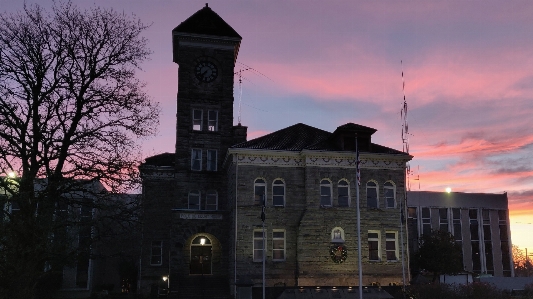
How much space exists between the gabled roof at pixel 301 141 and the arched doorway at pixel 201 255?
932cm

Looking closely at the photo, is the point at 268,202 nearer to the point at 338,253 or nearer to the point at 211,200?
the point at 338,253

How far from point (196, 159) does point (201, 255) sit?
8.22 m

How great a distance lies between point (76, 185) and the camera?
22141 mm

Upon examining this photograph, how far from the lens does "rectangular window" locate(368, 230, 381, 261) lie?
3512cm

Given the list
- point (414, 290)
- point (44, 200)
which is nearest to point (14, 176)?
point (44, 200)

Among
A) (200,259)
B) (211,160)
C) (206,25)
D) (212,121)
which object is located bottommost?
(200,259)

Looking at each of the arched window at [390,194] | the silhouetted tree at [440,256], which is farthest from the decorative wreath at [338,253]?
the silhouetted tree at [440,256]

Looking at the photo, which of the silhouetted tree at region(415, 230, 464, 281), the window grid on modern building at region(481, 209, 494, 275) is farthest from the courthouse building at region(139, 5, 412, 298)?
the window grid on modern building at region(481, 209, 494, 275)

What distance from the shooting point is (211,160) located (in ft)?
137

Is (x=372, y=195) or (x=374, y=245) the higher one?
(x=372, y=195)

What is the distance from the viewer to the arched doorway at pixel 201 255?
127 ft

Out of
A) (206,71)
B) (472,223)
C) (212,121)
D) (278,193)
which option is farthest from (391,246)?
(472,223)

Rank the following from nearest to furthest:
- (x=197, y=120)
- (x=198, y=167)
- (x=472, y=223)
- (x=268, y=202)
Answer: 1. (x=268, y=202)
2. (x=198, y=167)
3. (x=197, y=120)
4. (x=472, y=223)

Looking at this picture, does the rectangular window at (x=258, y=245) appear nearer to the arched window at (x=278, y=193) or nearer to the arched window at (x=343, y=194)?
the arched window at (x=278, y=193)
